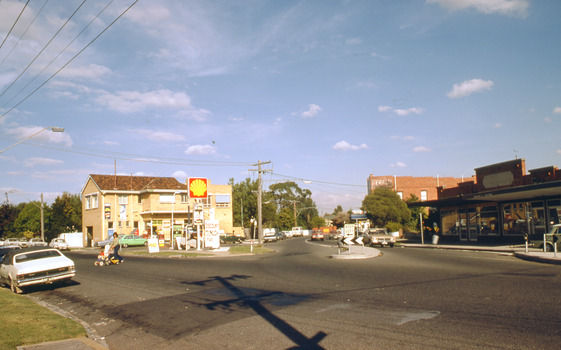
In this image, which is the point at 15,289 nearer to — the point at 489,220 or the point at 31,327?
the point at 31,327

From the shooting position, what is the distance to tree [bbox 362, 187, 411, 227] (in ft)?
183

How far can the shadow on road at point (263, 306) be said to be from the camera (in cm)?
701

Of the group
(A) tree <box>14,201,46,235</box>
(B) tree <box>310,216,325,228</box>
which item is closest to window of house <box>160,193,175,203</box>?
(A) tree <box>14,201,46,235</box>

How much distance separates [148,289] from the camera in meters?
13.6

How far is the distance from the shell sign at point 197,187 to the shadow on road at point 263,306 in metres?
24.5

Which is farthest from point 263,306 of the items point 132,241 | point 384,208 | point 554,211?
point 384,208

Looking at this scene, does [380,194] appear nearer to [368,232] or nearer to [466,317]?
[368,232]

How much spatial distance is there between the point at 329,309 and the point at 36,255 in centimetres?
1199

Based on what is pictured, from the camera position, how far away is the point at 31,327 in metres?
8.59

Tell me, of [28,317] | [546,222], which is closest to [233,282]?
[28,317]

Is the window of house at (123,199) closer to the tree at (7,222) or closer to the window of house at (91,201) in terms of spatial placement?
the window of house at (91,201)

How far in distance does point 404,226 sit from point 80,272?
4697cm

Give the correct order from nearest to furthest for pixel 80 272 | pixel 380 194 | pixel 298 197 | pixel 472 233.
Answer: pixel 80 272 < pixel 472 233 < pixel 380 194 < pixel 298 197

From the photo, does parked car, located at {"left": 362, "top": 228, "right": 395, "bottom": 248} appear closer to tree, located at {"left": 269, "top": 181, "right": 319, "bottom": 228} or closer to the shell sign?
the shell sign
